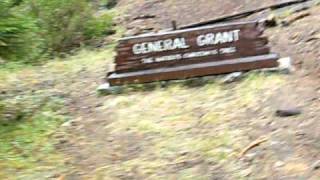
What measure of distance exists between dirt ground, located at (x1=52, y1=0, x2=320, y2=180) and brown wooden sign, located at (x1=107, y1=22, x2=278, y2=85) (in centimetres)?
21

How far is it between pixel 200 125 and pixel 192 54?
1526 mm

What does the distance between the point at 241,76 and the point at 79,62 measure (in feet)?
10.3

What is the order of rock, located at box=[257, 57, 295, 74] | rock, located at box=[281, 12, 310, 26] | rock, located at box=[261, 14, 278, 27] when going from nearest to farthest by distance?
rock, located at box=[257, 57, 295, 74]
rock, located at box=[281, 12, 310, 26]
rock, located at box=[261, 14, 278, 27]

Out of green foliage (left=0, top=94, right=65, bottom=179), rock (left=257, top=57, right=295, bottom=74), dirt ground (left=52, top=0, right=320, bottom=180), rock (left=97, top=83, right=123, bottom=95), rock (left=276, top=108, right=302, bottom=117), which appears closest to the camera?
dirt ground (left=52, top=0, right=320, bottom=180)

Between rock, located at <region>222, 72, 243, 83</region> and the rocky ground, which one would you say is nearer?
the rocky ground

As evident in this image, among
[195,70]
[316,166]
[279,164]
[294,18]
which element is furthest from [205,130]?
[294,18]

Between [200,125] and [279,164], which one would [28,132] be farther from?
[279,164]

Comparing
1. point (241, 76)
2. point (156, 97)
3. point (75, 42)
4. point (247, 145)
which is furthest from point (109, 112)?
point (75, 42)

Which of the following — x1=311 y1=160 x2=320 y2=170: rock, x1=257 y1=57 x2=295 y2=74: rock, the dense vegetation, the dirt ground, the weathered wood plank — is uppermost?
the dense vegetation

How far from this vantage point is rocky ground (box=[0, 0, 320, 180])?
4.87 metres

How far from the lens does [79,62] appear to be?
9.16 metres

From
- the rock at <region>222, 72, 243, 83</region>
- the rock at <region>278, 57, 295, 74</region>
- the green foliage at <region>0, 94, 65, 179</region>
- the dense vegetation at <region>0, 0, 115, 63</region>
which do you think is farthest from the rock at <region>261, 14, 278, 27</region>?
the green foliage at <region>0, 94, 65, 179</region>

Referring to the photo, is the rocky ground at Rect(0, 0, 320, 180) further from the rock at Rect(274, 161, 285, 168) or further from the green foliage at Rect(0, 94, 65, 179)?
the green foliage at Rect(0, 94, 65, 179)

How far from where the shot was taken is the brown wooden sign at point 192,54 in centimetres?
693
